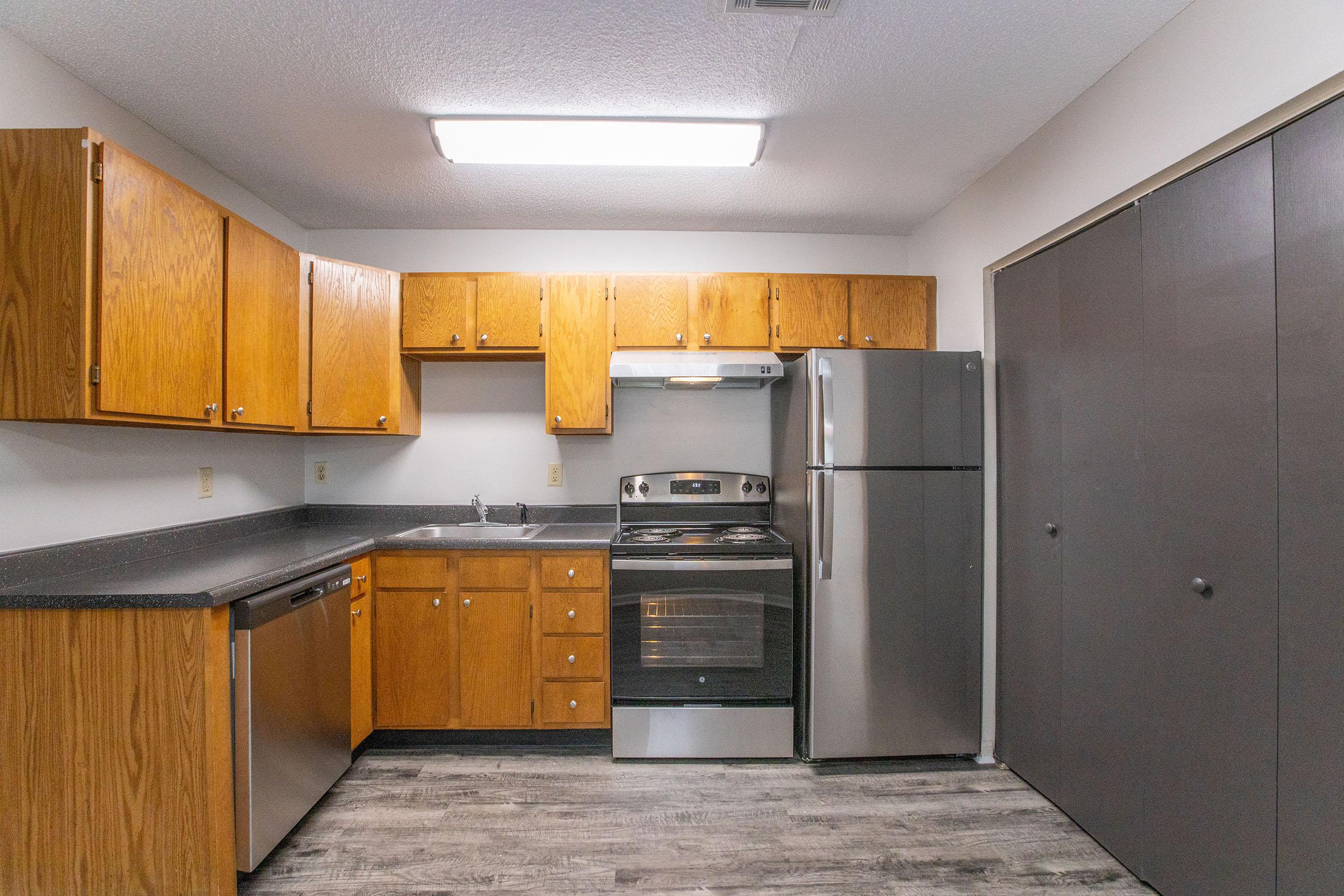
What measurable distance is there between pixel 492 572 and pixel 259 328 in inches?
53.0

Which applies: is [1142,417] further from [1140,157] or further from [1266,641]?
[1140,157]

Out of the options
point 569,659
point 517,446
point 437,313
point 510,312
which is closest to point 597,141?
point 510,312

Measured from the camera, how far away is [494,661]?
2512 mm

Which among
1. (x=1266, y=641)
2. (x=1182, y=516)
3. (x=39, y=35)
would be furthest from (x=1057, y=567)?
(x=39, y=35)

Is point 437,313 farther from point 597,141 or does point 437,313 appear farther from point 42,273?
point 42,273

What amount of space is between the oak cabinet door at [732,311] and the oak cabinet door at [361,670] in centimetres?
195

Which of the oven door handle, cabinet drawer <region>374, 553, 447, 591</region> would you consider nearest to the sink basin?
cabinet drawer <region>374, 553, 447, 591</region>

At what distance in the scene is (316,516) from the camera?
3049mm

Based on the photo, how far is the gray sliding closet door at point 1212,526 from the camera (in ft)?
4.48

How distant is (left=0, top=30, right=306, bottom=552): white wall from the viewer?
1.68m

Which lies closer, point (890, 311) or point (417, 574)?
point (417, 574)

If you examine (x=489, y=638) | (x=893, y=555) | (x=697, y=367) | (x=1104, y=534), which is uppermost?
(x=697, y=367)

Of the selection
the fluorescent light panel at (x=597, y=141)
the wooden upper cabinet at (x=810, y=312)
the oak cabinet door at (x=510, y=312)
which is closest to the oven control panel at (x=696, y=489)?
the wooden upper cabinet at (x=810, y=312)

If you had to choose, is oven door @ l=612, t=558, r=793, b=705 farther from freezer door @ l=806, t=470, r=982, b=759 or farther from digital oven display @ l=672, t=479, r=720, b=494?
digital oven display @ l=672, t=479, r=720, b=494
